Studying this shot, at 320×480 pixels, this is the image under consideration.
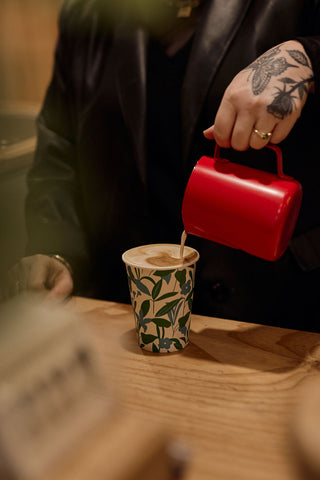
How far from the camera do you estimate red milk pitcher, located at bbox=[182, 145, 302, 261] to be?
78 cm

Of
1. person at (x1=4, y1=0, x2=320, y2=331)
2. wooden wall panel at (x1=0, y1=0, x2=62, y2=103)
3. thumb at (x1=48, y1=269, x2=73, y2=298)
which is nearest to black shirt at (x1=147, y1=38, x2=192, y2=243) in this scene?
person at (x1=4, y1=0, x2=320, y2=331)

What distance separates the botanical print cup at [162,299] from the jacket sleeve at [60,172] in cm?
52

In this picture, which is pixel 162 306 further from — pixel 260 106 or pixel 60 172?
pixel 60 172

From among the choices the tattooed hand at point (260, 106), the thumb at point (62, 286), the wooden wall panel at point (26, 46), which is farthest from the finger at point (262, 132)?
the wooden wall panel at point (26, 46)

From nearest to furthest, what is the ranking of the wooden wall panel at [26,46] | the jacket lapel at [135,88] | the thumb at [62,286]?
1. the thumb at [62,286]
2. the jacket lapel at [135,88]
3. the wooden wall panel at [26,46]

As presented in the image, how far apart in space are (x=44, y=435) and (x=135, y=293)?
0.59 meters

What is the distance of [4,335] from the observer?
0.91 feet

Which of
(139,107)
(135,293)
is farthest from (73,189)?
(135,293)

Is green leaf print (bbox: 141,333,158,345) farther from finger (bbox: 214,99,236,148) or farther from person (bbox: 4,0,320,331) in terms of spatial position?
finger (bbox: 214,99,236,148)

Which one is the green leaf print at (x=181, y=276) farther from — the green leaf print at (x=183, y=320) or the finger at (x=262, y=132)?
the finger at (x=262, y=132)

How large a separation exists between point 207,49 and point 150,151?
1.00ft

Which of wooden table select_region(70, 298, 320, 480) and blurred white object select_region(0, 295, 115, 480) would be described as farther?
wooden table select_region(70, 298, 320, 480)

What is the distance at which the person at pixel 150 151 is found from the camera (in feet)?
3.87

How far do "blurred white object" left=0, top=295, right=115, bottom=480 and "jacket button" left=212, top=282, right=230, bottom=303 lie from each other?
977 mm
